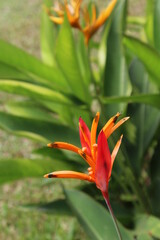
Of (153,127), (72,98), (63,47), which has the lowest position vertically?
(153,127)

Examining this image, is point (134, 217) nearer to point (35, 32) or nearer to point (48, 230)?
point (48, 230)

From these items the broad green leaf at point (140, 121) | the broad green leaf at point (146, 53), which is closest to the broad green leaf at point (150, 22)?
the broad green leaf at point (140, 121)

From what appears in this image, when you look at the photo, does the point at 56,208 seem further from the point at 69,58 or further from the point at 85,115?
the point at 69,58

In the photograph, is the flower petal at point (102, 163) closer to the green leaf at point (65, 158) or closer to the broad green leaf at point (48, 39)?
the green leaf at point (65, 158)

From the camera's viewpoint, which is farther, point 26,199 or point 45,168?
point 26,199

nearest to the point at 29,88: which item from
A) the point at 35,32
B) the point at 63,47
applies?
the point at 63,47

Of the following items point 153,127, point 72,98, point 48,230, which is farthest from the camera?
point 48,230

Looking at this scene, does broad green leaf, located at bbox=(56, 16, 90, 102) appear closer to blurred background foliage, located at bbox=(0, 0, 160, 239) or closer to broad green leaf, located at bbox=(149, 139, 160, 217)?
blurred background foliage, located at bbox=(0, 0, 160, 239)

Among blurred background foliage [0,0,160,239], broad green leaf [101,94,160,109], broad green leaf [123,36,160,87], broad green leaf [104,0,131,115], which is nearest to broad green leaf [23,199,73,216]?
blurred background foliage [0,0,160,239]
